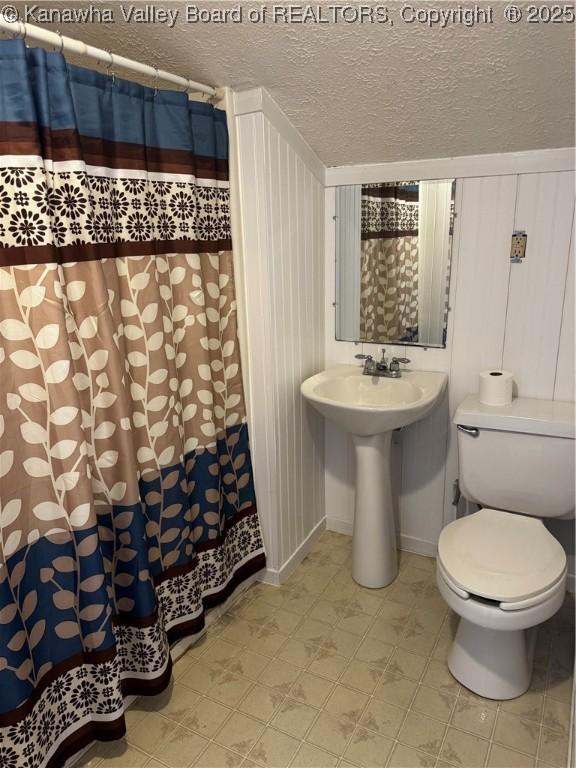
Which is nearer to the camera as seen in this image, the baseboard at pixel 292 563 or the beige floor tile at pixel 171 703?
the beige floor tile at pixel 171 703

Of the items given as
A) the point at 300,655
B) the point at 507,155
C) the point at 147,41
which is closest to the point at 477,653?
the point at 300,655

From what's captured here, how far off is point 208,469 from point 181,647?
66 cm

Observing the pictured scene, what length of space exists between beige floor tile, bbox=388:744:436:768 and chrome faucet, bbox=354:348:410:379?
127cm

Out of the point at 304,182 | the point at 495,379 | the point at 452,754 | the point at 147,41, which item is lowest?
the point at 452,754

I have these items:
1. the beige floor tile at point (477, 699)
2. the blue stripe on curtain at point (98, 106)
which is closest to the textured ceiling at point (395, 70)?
the blue stripe on curtain at point (98, 106)

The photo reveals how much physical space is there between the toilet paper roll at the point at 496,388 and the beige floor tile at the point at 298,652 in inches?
43.7

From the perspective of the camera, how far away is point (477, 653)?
1.72 m

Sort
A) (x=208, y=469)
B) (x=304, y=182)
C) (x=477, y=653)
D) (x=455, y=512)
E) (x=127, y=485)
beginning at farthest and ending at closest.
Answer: (x=455, y=512)
(x=304, y=182)
(x=208, y=469)
(x=477, y=653)
(x=127, y=485)

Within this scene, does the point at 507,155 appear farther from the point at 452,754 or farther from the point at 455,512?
the point at 452,754

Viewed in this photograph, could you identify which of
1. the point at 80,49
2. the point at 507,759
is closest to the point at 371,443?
the point at 507,759

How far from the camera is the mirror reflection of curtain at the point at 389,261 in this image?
84.8 inches

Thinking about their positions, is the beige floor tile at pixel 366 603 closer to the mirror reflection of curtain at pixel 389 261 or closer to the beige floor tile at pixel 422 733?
the beige floor tile at pixel 422 733

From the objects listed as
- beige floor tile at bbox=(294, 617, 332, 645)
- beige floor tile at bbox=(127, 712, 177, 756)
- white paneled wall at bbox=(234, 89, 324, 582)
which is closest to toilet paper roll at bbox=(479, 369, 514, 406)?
white paneled wall at bbox=(234, 89, 324, 582)

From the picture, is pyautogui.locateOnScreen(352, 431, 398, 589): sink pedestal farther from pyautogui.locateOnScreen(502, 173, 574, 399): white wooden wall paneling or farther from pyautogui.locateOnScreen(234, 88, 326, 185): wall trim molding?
pyautogui.locateOnScreen(234, 88, 326, 185): wall trim molding
